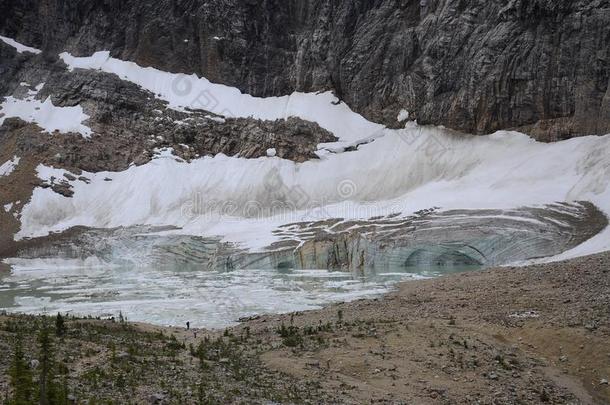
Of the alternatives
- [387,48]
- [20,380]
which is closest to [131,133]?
[387,48]

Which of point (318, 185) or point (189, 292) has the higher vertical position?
point (318, 185)

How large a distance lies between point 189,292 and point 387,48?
48.4m

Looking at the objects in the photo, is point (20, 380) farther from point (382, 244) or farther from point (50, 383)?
point (382, 244)

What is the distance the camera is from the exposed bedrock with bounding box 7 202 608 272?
Answer: 34.8 metres

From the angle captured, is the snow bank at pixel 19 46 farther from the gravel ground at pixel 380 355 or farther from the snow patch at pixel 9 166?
the gravel ground at pixel 380 355

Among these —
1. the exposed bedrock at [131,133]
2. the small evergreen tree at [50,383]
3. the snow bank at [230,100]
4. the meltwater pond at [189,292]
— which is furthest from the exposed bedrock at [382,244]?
the small evergreen tree at [50,383]

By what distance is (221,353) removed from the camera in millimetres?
13242

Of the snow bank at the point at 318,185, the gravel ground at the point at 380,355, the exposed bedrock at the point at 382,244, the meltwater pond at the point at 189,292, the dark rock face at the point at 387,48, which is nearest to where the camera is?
the gravel ground at the point at 380,355

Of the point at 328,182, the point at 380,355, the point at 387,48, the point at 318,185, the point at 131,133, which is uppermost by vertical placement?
the point at 387,48

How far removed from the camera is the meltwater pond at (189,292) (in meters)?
23.0

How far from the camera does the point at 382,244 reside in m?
39.6

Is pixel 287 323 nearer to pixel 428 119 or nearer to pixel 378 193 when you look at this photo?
pixel 378 193

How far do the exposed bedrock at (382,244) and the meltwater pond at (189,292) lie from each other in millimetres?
1862

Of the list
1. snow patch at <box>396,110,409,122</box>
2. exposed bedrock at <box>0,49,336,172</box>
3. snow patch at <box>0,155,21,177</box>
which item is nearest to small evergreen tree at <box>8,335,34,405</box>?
exposed bedrock at <box>0,49,336,172</box>
